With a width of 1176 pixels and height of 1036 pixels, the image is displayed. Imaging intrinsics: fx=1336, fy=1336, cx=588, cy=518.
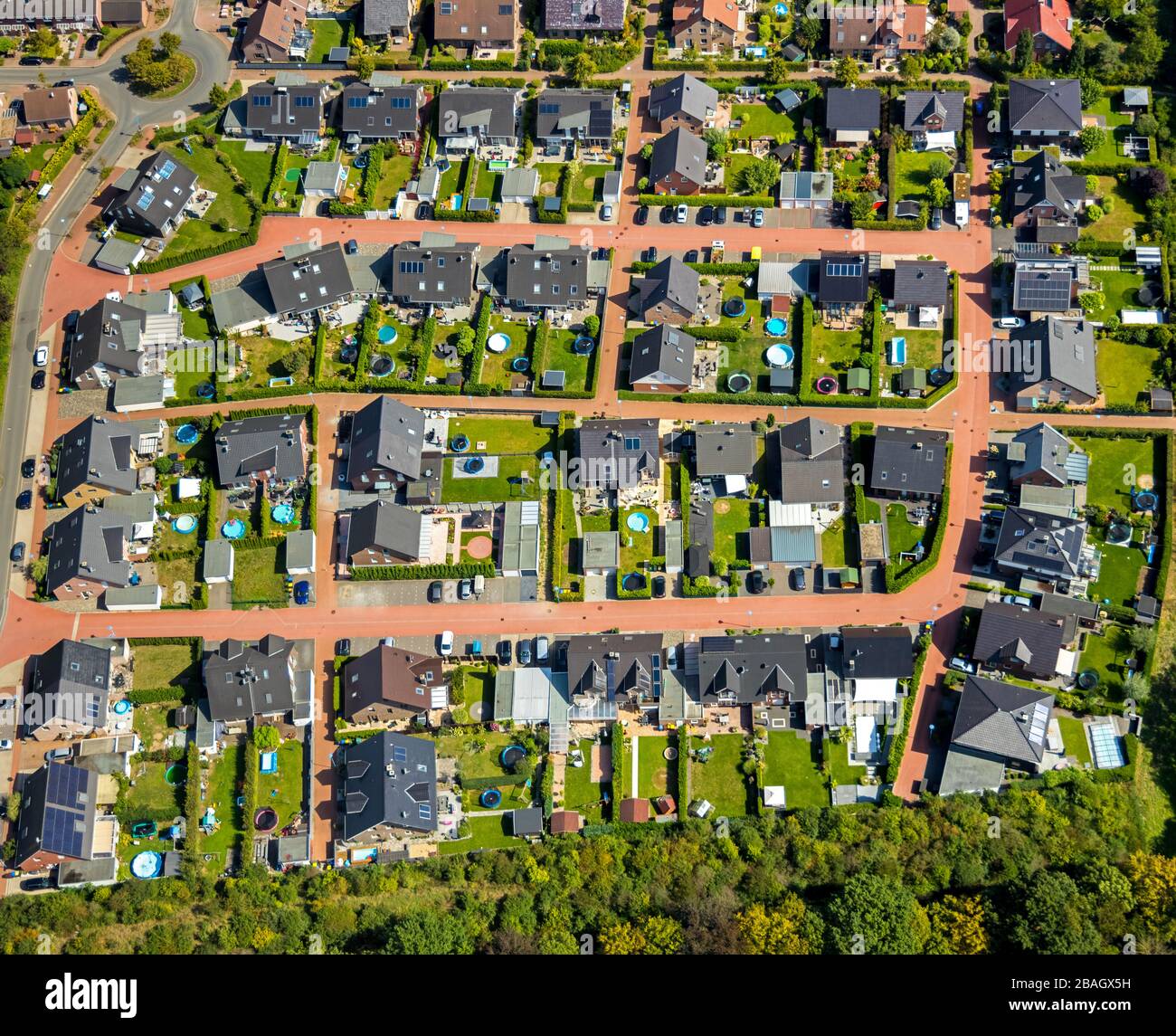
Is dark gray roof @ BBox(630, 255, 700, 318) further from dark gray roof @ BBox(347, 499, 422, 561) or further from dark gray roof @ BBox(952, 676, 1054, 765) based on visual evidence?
dark gray roof @ BBox(952, 676, 1054, 765)

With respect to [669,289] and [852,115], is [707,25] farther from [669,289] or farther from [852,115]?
[669,289]

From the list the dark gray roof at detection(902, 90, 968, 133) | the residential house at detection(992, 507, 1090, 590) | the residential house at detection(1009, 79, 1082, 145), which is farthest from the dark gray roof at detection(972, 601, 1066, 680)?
the dark gray roof at detection(902, 90, 968, 133)

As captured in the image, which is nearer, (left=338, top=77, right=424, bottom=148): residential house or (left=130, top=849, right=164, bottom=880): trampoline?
(left=130, top=849, right=164, bottom=880): trampoline

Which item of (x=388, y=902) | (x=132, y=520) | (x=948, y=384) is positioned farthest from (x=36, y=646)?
(x=948, y=384)

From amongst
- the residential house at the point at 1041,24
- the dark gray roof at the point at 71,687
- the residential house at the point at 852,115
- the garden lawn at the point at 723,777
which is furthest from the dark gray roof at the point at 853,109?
the dark gray roof at the point at 71,687
